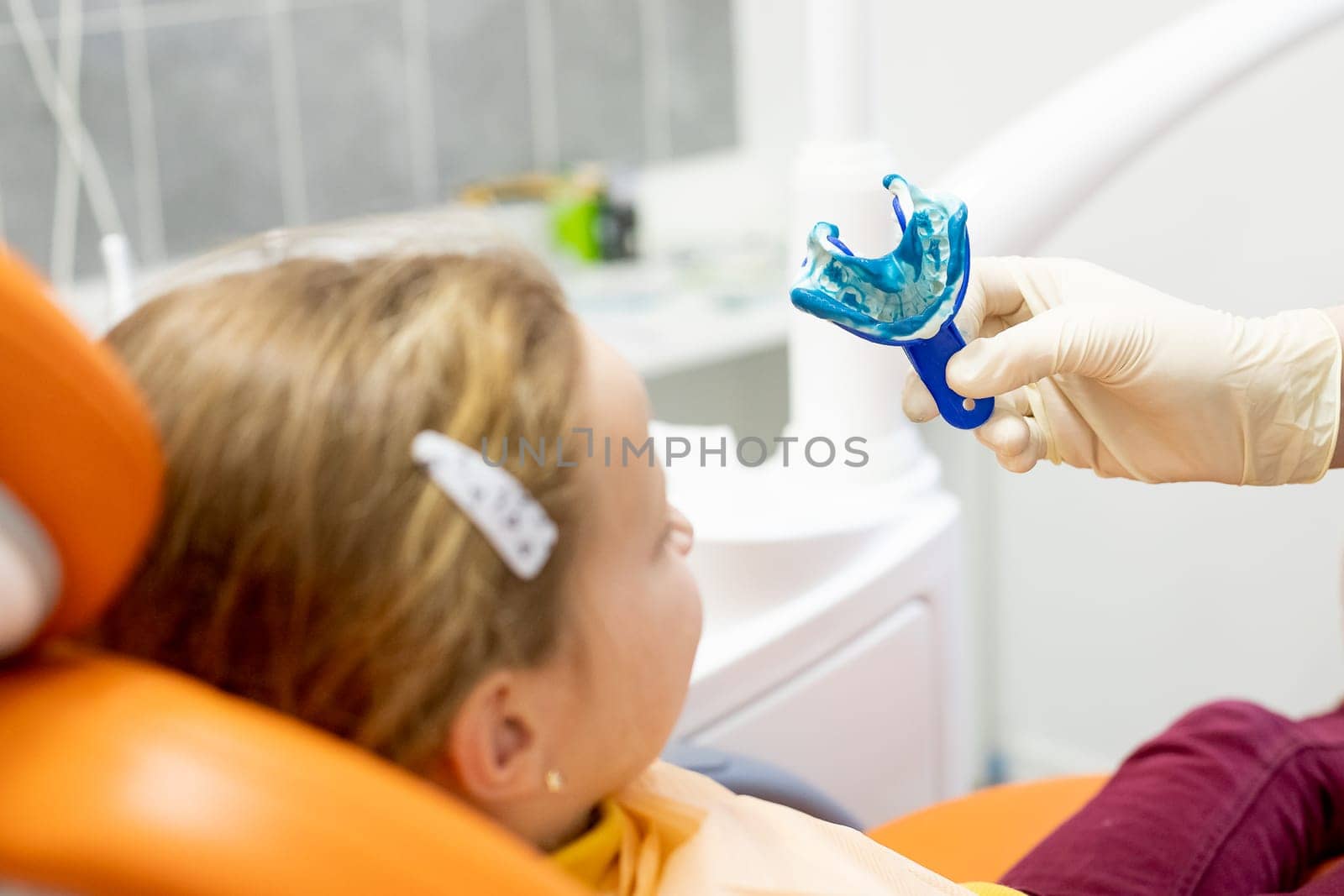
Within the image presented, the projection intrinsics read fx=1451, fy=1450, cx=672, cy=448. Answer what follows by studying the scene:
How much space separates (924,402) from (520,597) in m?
0.36

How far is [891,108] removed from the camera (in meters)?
2.13

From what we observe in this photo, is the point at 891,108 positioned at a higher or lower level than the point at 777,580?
higher

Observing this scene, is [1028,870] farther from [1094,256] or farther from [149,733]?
[1094,256]

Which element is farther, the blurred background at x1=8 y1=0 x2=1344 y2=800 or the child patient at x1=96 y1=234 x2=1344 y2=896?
the blurred background at x1=8 y1=0 x2=1344 y2=800

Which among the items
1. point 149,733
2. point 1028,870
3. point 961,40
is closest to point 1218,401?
point 1028,870

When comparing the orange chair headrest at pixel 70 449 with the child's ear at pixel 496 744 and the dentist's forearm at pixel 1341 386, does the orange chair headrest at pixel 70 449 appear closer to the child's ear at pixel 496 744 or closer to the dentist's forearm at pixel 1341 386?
the child's ear at pixel 496 744

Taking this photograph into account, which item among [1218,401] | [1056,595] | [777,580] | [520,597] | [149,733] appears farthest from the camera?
[1056,595]

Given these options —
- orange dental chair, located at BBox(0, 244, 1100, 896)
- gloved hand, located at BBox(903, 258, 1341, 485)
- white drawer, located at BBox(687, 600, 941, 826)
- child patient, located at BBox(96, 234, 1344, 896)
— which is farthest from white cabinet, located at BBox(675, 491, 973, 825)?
orange dental chair, located at BBox(0, 244, 1100, 896)

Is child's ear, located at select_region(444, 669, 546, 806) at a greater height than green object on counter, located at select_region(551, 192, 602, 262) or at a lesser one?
lesser

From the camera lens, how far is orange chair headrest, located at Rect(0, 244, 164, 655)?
0.45 metres

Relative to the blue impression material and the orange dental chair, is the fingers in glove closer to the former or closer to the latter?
the blue impression material

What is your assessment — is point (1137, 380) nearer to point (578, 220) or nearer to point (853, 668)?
point (853, 668)

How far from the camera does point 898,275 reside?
0.78 meters

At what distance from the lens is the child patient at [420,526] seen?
0.58 meters
